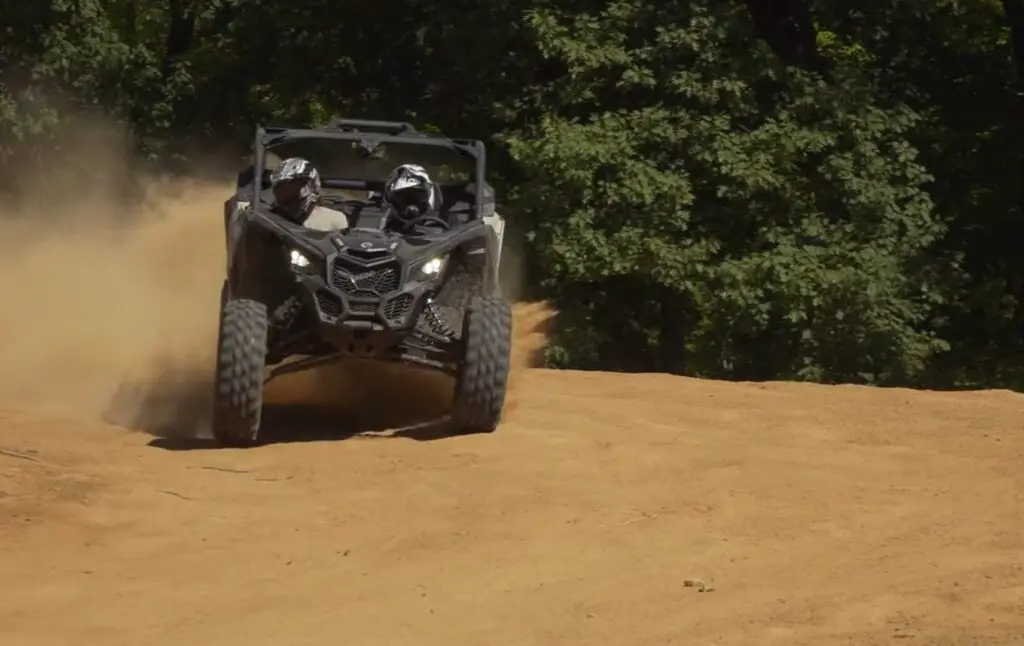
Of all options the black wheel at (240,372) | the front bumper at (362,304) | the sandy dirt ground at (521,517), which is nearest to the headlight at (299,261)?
the front bumper at (362,304)

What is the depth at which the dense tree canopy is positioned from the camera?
17.7 meters

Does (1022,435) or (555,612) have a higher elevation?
(1022,435)

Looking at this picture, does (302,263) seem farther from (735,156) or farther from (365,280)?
(735,156)

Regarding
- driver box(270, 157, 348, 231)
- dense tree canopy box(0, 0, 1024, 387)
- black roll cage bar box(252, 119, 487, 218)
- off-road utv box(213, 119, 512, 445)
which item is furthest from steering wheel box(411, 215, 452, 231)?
dense tree canopy box(0, 0, 1024, 387)

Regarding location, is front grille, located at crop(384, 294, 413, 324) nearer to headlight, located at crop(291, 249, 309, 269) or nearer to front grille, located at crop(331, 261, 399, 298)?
front grille, located at crop(331, 261, 399, 298)

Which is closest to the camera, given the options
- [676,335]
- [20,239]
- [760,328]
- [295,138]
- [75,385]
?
[295,138]

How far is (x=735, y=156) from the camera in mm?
17875

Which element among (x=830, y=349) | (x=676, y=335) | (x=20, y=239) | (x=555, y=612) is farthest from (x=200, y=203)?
(x=555, y=612)

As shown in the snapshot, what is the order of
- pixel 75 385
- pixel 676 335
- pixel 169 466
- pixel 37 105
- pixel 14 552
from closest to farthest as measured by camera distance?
pixel 14 552
pixel 169 466
pixel 75 385
pixel 676 335
pixel 37 105

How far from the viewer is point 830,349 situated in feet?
58.5

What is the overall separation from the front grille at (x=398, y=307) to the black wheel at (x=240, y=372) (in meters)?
0.72

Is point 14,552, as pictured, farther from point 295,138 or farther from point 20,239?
point 20,239

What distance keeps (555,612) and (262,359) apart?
3626 mm

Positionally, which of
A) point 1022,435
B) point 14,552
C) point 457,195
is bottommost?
point 14,552
